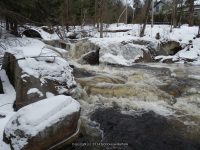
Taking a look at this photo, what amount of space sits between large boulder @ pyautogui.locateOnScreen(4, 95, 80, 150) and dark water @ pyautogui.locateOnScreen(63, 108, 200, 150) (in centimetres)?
43

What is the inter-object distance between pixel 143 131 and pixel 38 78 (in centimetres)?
265

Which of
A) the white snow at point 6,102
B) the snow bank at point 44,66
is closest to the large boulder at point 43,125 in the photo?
the white snow at point 6,102

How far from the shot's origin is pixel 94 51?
15148 millimetres

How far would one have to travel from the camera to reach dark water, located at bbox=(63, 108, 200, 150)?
5.54 metres

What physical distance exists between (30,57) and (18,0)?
1583mm

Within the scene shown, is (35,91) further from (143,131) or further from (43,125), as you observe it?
(143,131)

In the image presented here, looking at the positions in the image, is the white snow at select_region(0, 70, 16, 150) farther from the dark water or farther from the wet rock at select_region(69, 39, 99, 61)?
the wet rock at select_region(69, 39, 99, 61)

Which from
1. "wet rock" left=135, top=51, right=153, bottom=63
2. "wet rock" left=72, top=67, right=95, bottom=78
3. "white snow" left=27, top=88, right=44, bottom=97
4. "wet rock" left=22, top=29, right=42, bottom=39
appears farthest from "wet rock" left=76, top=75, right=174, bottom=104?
"wet rock" left=135, top=51, right=153, bottom=63

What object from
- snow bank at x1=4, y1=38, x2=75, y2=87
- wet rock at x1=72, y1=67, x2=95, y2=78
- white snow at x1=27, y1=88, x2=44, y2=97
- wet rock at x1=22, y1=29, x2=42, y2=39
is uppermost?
wet rock at x1=22, y1=29, x2=42, y2=39

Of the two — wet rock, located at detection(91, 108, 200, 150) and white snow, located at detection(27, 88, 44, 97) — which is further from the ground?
white snow, located at detection(27, 88, 44, 97)

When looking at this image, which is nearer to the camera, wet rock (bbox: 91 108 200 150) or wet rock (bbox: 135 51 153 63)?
wet rock (bbox: 91 108 200 150)

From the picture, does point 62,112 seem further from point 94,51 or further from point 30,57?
point 94,51

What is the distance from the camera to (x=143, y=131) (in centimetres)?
623

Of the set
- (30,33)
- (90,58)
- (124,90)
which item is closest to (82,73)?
(30,33)
